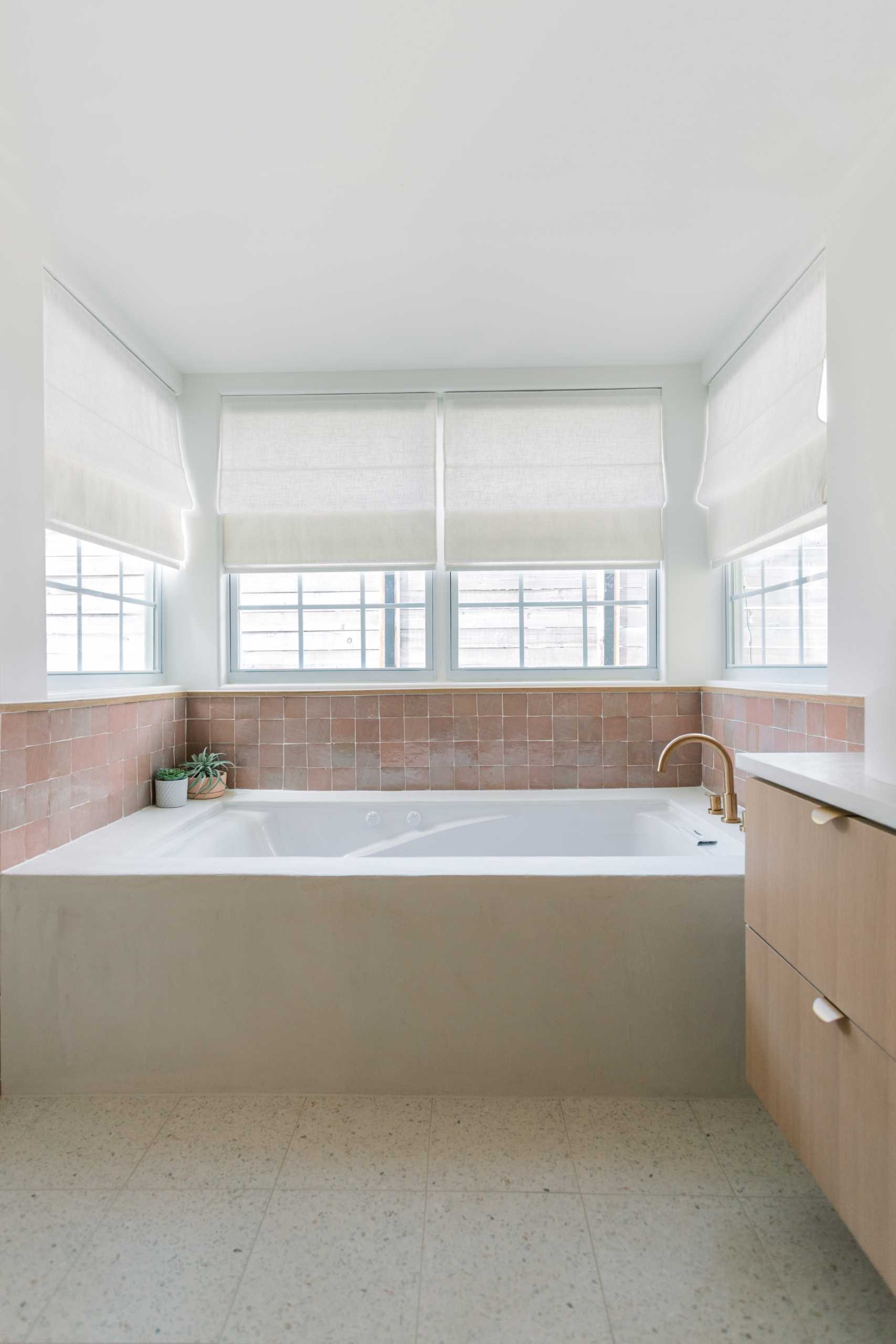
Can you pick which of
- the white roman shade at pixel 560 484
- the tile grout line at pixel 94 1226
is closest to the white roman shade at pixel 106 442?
the white roman shade at pixel 560 484

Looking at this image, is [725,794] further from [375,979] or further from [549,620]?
[375,979]

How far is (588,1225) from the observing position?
1226 millimetres

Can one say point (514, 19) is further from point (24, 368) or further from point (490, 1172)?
point (490, 1172)

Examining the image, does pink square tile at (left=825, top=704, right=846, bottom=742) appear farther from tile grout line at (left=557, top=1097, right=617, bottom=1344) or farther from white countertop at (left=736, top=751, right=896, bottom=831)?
tile grout line at (left=557, top=1097, right=617, bottom=1344)

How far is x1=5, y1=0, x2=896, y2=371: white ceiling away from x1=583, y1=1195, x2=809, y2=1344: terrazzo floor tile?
227cm

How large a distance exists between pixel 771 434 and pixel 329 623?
1.83 m

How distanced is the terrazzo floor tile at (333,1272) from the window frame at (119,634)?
1.58 m

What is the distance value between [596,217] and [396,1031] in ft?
7.19

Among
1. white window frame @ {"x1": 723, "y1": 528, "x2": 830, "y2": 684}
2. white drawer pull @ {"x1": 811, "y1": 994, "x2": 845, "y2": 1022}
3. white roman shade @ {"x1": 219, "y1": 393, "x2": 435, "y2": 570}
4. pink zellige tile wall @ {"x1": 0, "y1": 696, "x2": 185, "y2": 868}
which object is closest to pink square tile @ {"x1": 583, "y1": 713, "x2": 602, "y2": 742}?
white window frame @ {"x1": 723, "y1": 528, "x2": 830, "y2": 684}

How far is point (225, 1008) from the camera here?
5.27ft

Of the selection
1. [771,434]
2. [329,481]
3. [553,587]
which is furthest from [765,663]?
[329,481]

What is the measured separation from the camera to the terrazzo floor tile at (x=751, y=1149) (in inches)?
51.8

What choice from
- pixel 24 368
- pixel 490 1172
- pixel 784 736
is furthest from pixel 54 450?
pixel 784 736

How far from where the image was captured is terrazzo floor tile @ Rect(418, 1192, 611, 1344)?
103cm
